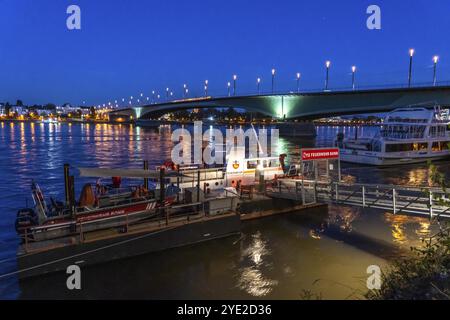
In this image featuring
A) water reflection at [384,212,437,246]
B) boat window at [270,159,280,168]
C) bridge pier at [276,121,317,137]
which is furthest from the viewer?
bridge pier at [276,121,317,137]

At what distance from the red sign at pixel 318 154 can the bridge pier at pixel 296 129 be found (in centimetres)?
9217

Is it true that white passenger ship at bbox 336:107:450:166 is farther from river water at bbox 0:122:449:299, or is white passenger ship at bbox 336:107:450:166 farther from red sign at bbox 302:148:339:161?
red sign at bbox 302:148:339:161

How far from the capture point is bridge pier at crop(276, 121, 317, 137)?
113 m

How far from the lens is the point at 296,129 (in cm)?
11312

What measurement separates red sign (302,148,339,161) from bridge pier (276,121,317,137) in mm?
92168

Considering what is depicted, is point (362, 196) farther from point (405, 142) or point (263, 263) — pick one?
point (405, 142)

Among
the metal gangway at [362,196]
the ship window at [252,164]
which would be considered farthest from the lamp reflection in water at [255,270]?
the ship window at [252,164]

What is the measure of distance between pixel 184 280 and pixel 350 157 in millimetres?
39979

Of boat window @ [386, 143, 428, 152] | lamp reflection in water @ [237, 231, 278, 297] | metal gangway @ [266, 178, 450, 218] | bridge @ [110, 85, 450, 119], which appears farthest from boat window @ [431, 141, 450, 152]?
lamp reflection in water @ [237, 231, 278, 297]

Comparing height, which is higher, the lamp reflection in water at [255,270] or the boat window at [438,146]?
the boat window at [438,146]

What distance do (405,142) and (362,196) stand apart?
3375cm

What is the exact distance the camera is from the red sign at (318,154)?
20.3m

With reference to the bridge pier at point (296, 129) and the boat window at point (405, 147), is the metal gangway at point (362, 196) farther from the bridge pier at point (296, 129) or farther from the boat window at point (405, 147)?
the bridge pier at point (296, 129)
